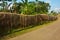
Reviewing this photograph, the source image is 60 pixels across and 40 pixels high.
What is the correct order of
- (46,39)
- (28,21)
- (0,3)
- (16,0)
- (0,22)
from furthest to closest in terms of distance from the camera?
(0,3) < (16,0) < (28,21) < (0,22) < (46,39)

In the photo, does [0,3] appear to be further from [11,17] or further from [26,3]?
[11,17]

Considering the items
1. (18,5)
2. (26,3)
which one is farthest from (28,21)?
(18,5)

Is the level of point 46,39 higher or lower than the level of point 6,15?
lower

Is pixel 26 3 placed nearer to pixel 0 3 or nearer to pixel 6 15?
pixel 0 3

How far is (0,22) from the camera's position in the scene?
15.8m

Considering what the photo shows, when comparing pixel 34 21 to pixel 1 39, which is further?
pixel 34 21

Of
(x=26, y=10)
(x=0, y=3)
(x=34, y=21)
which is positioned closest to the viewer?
(x=34, y=21)

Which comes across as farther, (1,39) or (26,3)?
(26,3)

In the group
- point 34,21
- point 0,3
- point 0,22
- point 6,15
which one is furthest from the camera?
point 0,3

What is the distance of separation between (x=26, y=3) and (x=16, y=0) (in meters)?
5.44

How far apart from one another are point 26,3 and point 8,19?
20.8m

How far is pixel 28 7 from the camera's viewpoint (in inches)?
1415

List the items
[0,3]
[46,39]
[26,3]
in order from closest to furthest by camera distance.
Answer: [46,39] < [26,3] < [0,3]

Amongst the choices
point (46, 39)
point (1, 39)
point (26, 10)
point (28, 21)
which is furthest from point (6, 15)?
point (26, 10)
